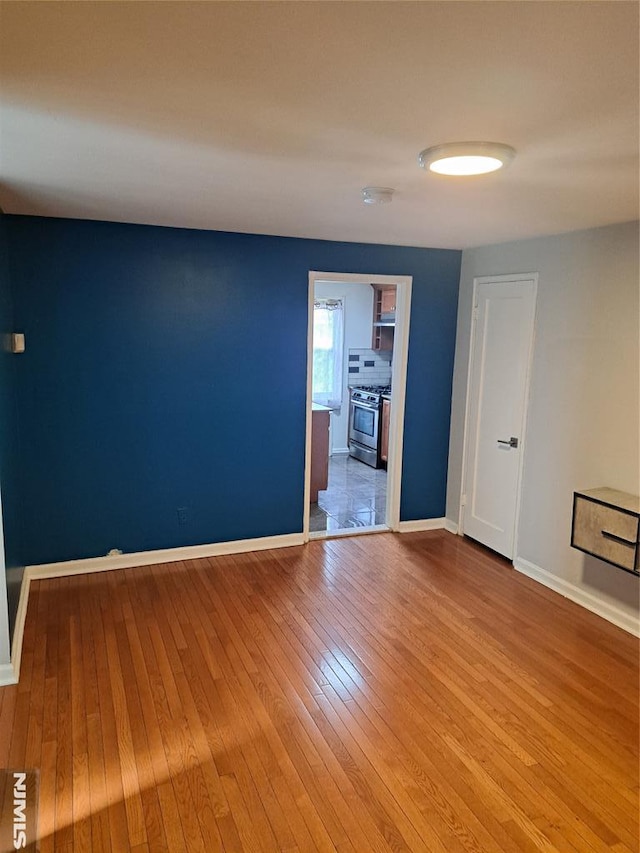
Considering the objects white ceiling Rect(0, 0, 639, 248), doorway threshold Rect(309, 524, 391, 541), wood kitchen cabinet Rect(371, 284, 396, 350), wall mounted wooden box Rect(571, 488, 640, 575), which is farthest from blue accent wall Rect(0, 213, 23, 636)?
wood kitchen cabinet Rect(371, 284, 396, 350)

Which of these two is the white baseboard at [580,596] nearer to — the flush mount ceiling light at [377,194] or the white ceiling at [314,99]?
the white ceiling at [314,99]

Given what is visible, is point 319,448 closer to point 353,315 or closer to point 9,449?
point 353,315

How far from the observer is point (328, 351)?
8.09 m

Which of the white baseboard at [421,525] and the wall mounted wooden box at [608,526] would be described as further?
the white baseboard at [421,525]

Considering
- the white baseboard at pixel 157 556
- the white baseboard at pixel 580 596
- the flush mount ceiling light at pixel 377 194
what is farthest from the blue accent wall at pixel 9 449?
the white baseboard at pixel 580 596

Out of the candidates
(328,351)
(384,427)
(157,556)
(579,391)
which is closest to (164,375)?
(157,556)

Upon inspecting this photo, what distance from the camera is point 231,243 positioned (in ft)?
13.8

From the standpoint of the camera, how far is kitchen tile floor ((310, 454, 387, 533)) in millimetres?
5398

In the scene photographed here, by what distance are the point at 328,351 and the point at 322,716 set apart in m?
5.90

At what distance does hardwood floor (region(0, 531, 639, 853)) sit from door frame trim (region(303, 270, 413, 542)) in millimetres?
1007

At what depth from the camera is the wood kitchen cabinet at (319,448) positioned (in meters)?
5.89

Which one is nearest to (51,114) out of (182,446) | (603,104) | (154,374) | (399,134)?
(399,134)

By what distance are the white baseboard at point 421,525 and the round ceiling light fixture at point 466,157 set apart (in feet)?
11.4

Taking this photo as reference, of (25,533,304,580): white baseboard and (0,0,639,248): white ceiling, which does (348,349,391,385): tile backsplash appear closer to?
(25,533,304,580): white baseboard
